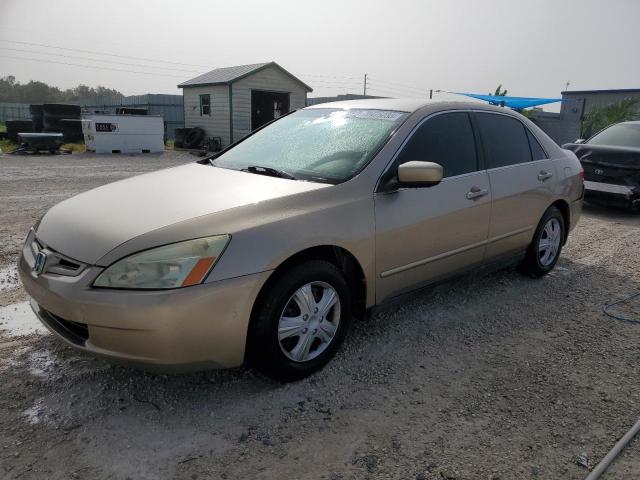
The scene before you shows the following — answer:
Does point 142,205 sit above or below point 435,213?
above

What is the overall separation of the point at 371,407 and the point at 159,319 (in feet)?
4.00

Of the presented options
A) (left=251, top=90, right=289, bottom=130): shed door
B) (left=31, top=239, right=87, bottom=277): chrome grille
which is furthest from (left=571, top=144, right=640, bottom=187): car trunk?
(left=251, top=90, right=289, bottom=130): shed door

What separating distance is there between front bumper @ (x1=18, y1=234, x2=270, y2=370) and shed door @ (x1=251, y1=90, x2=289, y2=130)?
20.2 m

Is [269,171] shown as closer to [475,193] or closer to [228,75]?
[475,193]

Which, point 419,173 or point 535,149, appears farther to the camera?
point 535,149

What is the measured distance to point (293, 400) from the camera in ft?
8.78

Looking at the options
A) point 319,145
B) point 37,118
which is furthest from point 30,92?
point 319,145

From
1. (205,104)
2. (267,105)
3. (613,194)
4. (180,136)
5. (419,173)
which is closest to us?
(419,173)

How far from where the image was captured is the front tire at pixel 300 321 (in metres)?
2.56

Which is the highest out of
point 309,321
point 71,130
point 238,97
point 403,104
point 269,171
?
point 238,97

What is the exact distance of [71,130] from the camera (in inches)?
751

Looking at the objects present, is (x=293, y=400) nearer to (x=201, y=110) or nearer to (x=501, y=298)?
(x=501, y=298)

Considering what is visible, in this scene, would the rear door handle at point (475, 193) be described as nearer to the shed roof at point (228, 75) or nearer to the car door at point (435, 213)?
the car door at point (435, 213)

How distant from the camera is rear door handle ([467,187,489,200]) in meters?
3.63
